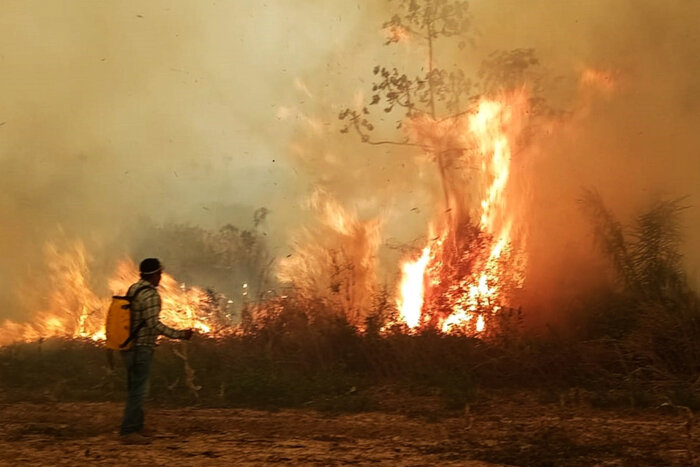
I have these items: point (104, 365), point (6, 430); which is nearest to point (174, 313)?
point (104, 365)

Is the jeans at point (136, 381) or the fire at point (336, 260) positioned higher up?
the fire at point (336, 260)

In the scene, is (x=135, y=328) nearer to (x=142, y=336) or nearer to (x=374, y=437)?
(x=142, y=336)

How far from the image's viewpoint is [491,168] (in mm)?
12492

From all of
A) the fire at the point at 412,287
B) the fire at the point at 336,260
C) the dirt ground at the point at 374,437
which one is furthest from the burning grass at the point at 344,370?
the fire at the point at 412,287

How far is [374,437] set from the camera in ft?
22.8

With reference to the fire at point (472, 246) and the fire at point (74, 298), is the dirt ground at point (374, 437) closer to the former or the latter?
the fire at point (472, 246)

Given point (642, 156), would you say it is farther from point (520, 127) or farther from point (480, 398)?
point (480, 398)

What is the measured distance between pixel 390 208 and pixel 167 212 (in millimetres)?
5328

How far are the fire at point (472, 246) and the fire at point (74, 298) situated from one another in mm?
4761

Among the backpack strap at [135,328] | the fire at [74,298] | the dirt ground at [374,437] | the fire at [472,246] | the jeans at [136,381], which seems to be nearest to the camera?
the dirt ground at [374,437]

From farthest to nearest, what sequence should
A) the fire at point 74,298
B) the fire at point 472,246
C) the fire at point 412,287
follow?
the fire at point 74,298, the fire at point 412,287, the fire at point 472,246

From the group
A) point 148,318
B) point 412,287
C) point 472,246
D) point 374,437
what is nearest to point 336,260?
point 412,287

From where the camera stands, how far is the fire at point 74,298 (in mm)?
14265

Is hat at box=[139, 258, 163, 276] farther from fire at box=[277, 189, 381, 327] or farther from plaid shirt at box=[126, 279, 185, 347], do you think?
fire at box=[277, 189, 381, 327]
